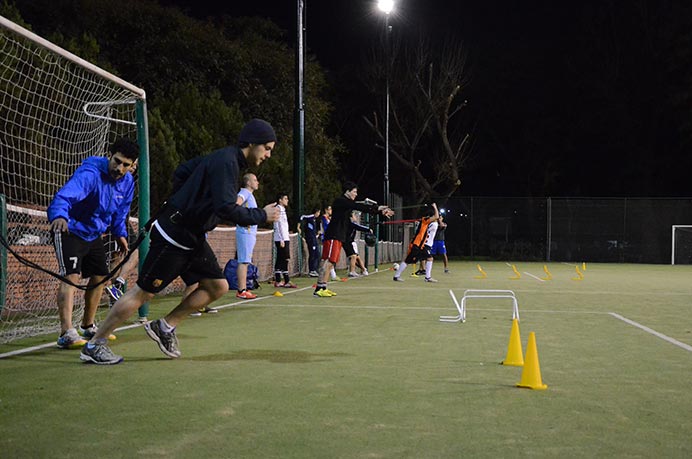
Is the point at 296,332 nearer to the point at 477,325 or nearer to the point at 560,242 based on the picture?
the point at 477,325

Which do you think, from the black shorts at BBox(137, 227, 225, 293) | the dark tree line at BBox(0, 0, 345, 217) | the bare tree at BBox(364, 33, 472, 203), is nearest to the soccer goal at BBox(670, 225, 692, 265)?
the bare tree at BBox(364, 33, 472, 203)

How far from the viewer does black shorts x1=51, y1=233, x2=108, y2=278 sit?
7.21 m

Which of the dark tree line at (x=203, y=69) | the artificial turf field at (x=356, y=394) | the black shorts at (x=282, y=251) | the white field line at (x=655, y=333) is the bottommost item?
the artificial turf field at (x=356, y=394)

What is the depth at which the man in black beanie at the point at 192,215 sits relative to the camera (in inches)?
238

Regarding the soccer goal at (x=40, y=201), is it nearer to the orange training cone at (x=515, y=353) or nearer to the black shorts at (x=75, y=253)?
the black shorts at (x=75, y=253)

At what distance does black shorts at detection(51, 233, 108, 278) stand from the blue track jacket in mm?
70

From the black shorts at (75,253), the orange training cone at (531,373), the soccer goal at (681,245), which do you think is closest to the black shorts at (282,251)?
the black shorts at (75,253)

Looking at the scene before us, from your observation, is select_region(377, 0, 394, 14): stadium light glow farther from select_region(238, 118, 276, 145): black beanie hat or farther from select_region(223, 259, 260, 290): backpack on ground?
select_region(238, 118, 276, 145): black beanie hat

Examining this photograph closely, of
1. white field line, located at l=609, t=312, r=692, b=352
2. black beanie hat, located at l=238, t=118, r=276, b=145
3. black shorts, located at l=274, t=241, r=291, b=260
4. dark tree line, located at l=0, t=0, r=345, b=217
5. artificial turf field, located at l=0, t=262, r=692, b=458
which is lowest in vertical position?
artificial turf field, located at l=0, t=262, r=692, b=458

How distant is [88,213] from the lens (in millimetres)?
7363

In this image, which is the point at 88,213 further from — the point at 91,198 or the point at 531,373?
the point at 531,373

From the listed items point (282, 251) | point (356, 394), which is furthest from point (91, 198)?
point (282, 251)

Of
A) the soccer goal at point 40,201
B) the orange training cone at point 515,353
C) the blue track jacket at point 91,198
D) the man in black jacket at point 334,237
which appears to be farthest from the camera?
the man in black jacket at point 334,237

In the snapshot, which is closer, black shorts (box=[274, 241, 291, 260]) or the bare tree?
black shorts (box=[274, 241, 291, 260])
